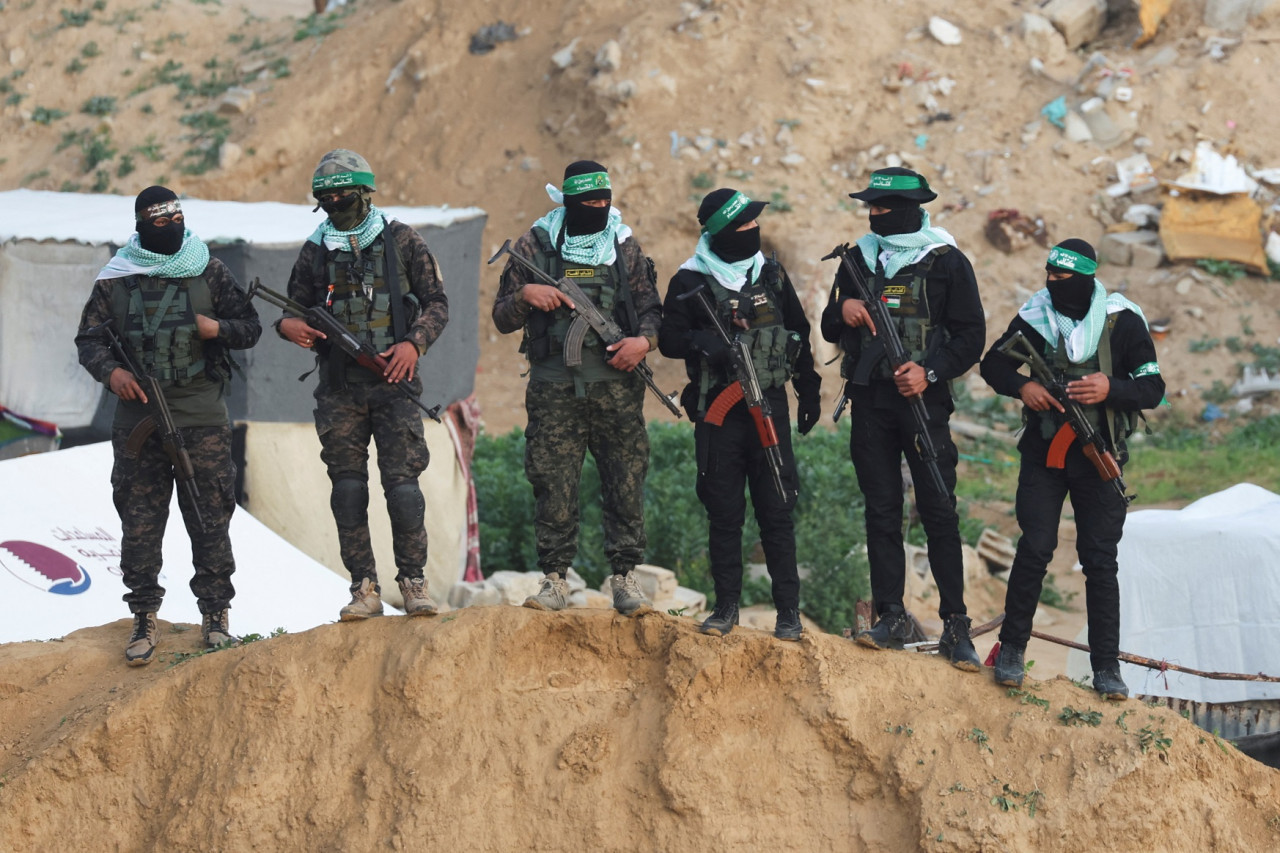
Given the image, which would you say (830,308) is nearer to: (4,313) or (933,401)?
(933,401)

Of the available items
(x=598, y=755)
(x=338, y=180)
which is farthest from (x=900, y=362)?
(x=338, y=180)

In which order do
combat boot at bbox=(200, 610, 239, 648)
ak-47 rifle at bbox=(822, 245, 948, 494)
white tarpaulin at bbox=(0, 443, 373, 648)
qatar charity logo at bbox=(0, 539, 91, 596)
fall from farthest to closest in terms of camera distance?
qatar charity logo at bbox=(0, 539, 91, 596) → white tarpaulin at bbox=(0, 443, 373, 648) → combat boot at bbox=(200, 610, 239, 648) → ak-47 rifle at bbox=(822, 245, 948, 494)

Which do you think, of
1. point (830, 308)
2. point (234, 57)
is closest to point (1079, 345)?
point (830, 308)

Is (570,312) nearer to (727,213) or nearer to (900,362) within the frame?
(727,213)

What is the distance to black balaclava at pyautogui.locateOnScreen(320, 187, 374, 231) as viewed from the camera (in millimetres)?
5930

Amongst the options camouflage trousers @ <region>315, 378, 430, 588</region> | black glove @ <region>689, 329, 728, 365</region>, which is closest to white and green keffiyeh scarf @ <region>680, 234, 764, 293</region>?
black glove @ <region>689, 329, 728, 365</region>

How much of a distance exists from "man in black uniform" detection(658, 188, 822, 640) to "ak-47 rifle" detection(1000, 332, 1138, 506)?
0.92 meters

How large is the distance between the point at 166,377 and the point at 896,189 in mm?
3337

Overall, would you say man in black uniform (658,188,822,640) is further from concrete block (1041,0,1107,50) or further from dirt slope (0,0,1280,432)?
concrete block (1041,0,1107,50)

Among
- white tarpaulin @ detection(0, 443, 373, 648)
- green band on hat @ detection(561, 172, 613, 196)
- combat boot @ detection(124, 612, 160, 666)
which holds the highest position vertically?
green band on hat @ detection(561, 172, 613, 196)

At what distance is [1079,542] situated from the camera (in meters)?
5.71

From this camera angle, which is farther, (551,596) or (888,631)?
(551,596)

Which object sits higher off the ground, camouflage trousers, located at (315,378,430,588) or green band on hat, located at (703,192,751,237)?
green band on hat, located at (703,192,751,237)

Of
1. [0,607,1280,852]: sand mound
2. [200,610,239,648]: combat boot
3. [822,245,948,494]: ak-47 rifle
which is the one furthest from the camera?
[200,610,239,648]: combat boot
